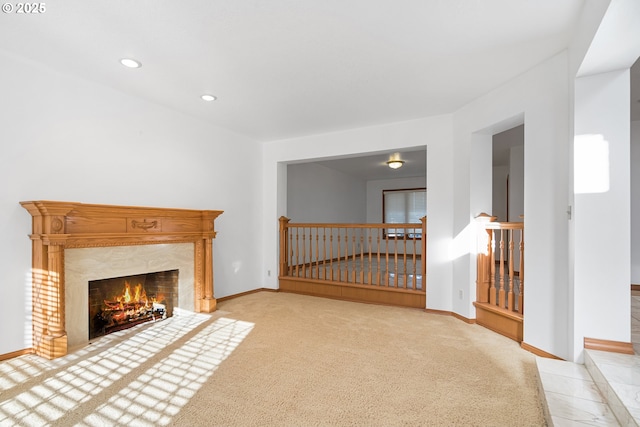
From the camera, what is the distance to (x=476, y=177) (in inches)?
147

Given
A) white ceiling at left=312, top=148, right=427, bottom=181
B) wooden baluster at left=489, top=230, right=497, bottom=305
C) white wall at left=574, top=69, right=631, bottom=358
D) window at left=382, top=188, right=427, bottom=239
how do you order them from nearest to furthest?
white wall at left=574, top=69, right=631, bottom=358 → wooden baluster at left=489, top=230, right=497, bottom=305 → white ceiling at left=312, top=148, right=427, bottom=181 → window at left=382, top=188, right=427, bottom=239

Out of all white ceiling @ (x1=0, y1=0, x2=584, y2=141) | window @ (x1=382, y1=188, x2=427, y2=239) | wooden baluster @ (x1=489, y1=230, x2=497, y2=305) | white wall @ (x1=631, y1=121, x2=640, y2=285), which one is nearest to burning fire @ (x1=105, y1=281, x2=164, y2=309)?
white ceiling @ (x1=0, y1=0, x2=584, y2=141)

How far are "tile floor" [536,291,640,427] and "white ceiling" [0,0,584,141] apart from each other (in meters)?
2.25

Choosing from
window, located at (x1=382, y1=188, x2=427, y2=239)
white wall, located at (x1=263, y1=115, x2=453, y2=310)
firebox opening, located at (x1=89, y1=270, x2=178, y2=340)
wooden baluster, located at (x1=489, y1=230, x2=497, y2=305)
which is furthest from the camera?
window, located at (x1=382, y1=188, x2=427, y2=239)

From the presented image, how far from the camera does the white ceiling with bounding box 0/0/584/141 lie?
83.5 inches

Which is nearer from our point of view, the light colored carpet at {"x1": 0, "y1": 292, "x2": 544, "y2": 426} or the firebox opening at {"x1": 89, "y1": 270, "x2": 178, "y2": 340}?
the light colored carpet at {"x1": 0, "y1": 292, "x2": 544, "y2": 426}

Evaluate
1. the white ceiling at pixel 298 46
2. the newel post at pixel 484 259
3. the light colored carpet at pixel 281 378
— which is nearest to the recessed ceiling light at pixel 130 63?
the white ceiling at pixel 298 46

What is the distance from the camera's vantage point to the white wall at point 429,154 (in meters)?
4.14

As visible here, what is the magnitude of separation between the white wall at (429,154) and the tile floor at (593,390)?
1766mm

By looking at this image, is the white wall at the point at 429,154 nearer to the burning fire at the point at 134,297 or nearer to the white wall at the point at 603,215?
the white wall at the point at 603,215

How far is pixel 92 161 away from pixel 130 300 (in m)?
1.54

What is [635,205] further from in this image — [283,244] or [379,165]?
[283,244]

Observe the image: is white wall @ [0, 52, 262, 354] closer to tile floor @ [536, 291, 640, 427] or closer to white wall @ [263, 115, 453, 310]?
white wall @ [263, 115, 453, 310]

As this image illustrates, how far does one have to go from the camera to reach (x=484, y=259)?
364 centimetres
